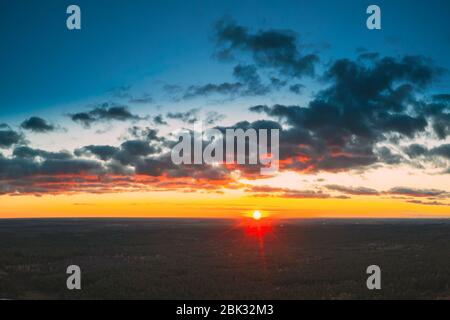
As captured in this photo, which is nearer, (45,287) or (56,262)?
(45,287)

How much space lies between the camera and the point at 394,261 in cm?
4275

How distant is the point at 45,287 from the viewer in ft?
102

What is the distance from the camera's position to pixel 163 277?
35.0 m

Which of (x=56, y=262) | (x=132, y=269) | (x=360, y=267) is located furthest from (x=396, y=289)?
(x=56, y=262)

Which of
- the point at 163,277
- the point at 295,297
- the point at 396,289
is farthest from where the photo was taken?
the point at 163,277
